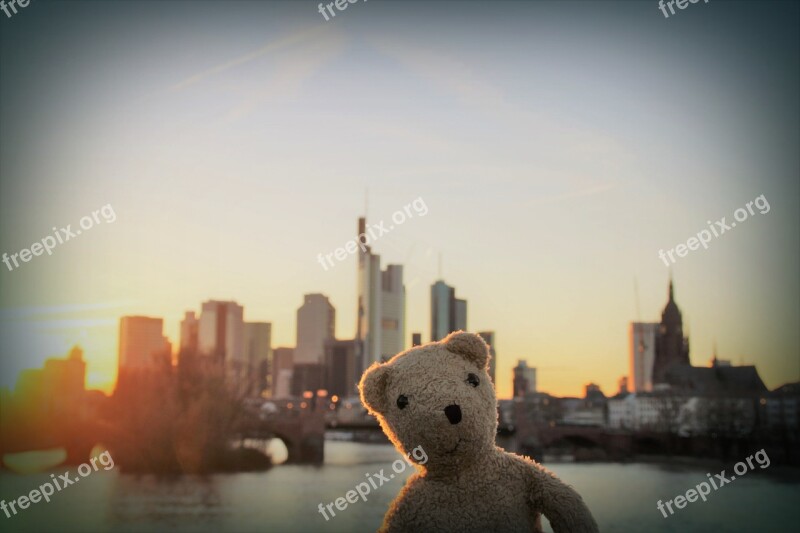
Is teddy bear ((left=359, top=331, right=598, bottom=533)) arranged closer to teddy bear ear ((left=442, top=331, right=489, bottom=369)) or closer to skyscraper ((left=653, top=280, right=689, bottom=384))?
teddy bear ear ((left=442, top=331, right=489, bottom=369))

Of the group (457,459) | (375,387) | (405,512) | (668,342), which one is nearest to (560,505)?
(457,459)

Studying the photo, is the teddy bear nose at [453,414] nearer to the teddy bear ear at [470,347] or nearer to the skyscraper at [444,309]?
the teddy bear ear at [470,347]

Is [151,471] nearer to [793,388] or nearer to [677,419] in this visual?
[793,388]

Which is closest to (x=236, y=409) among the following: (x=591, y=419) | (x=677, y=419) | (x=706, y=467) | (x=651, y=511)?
(x=651, y=511)

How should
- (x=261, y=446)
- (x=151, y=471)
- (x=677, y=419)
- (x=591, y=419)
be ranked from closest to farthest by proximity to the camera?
1. (x=151, y=471)
2. (x=261, y=446)
3. (x=677, y=419)
4. (x=591, y=419)

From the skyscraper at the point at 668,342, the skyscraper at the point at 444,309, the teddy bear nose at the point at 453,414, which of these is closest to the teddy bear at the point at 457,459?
the teddy bear nose at the point at 453,414

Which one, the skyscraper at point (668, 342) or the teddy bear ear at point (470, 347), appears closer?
the teddy bear ear at point (470, 347)

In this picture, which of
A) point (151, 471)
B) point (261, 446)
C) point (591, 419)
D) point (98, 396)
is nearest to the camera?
point (98, 396)
